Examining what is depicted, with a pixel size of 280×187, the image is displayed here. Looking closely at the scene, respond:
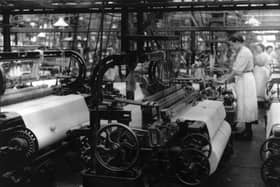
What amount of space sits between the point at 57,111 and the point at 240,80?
3.11 metres

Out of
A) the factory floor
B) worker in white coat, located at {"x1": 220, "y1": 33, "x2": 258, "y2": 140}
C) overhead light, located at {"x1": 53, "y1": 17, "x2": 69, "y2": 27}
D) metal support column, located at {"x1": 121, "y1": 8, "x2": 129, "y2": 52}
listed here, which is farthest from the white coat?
overhead light, located at {"x1": 53, "y1": 17, "x2": 69, "y2": 27}

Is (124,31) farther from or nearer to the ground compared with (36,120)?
farther from the ground

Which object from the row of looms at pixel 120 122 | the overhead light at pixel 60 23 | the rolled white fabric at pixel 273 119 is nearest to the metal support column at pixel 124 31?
the row of looms at pixel 120 122

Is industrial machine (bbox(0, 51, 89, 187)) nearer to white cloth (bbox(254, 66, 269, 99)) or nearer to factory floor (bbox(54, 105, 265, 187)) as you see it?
factory floor (bbox(54, 105, 265, 187))

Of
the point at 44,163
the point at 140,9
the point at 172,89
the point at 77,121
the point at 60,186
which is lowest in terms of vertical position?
the point at 60,186

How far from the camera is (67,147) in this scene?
4512mm

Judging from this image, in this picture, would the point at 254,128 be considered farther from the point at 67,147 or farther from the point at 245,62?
the point at 67,147

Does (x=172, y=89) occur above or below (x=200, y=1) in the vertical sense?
below

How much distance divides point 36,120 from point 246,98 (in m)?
3.57

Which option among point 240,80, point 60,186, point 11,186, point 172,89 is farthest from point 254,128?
point 11,186

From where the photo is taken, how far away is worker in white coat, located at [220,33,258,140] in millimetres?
6320

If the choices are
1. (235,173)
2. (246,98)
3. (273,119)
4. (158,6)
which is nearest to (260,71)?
(246,98)

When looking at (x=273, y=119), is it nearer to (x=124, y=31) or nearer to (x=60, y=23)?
(x=124, y=31)

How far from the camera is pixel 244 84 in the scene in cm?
643
